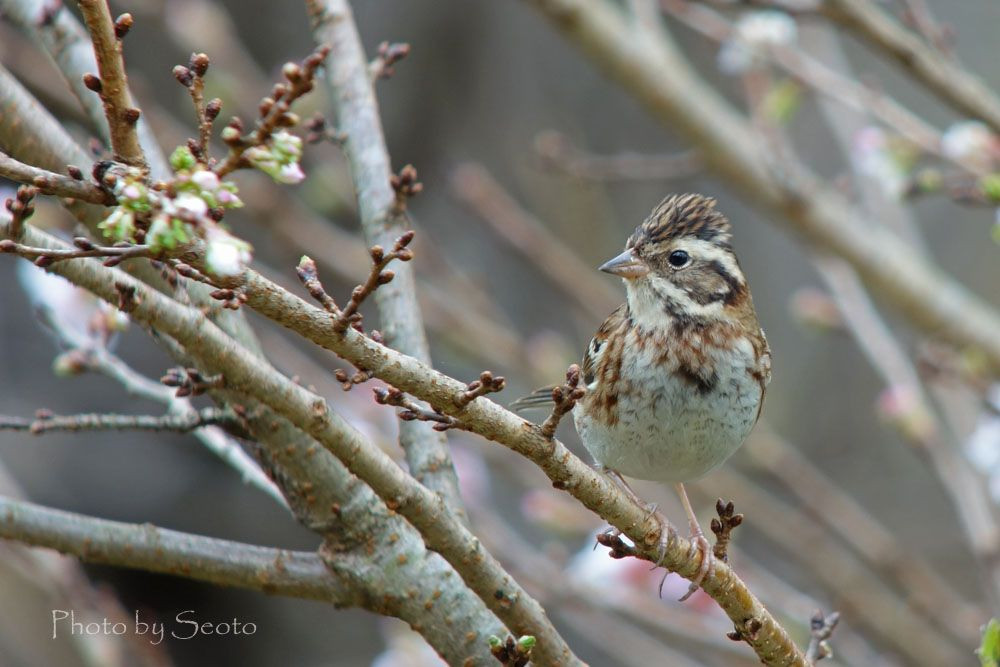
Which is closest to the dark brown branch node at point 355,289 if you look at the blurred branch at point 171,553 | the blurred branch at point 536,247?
the blurred branch at point 171,553

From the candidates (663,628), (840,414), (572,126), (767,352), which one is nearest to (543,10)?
(767,352)

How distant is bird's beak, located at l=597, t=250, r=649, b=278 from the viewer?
3.40 meters

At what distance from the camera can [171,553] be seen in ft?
8.36

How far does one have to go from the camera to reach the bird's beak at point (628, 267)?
3.40 meters

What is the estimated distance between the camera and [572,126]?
29.2 feet

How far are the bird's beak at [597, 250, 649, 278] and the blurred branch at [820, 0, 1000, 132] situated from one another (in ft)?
4.13

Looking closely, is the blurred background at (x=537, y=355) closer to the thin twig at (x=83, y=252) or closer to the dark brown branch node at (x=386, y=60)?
the dark brown branch node at (x=386, y=60)

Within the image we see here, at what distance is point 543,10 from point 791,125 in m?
5.12

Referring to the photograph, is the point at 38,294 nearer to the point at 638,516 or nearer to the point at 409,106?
the point at 638,516

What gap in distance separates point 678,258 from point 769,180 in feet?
6.19

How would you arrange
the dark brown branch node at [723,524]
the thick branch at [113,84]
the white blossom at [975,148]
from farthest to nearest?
the white blossom at [975,148] → the dark brown branch node at [723,524] → the thick branch at [113,84]

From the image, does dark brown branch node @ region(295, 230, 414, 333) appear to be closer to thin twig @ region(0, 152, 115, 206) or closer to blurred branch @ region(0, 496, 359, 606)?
thin twig @ region(0, 152, 115, 206)

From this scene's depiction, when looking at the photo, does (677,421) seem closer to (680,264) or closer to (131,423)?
(680,264)

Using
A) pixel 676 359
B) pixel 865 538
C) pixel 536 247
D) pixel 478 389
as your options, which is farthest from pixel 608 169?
pixel 478 389
